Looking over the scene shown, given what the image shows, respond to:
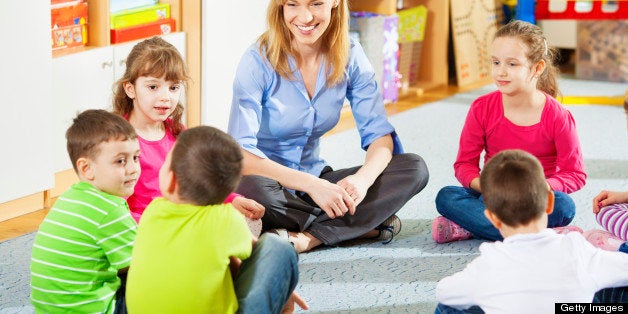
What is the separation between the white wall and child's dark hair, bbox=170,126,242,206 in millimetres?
1521

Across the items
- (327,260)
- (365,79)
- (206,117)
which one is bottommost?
(327,260)

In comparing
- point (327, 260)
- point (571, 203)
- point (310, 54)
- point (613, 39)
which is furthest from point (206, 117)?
point (613, 39)

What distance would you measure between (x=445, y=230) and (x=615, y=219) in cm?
41

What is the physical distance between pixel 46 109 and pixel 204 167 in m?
1.14

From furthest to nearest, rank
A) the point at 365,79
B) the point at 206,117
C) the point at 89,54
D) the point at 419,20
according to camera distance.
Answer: the point at 419,20
the point at 206,117
the point at 89,54
the point at 365,79

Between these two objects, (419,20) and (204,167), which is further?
(419,20)

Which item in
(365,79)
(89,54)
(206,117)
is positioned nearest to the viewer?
(365,79)

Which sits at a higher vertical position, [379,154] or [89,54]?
[89,54]

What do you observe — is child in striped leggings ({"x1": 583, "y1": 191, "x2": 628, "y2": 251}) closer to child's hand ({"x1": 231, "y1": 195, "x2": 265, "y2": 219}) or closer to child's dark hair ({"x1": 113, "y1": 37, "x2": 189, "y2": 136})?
→ child's hand ({"x1": 231, "y1": 195, "x2": 265, "y2": 219})

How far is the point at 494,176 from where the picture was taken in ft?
5.07

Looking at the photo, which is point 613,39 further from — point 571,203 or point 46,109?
point 46,109

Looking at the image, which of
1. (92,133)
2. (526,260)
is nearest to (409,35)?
(92,133)

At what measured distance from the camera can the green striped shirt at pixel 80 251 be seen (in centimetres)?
160

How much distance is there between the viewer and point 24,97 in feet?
8.06
